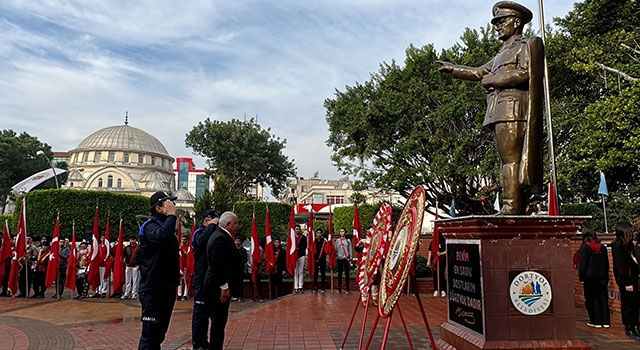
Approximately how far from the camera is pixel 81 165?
7919cm

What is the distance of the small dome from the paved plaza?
73.6 meters

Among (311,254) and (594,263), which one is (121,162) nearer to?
(311,254)

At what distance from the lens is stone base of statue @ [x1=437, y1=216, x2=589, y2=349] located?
14.1 ft

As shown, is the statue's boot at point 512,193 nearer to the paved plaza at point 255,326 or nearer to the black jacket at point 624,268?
the paved plaza at point 255,326

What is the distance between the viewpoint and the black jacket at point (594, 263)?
24.3 feet

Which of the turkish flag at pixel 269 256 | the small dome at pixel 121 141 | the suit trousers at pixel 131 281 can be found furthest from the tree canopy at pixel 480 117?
the small dome at pixel 121 141

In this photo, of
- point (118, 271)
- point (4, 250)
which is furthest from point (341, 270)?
point (4, 250)

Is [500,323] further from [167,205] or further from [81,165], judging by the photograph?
[81,165]

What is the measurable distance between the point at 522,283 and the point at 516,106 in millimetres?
1878

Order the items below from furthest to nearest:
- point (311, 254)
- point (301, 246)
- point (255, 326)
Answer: point (301, 246) < point (311, 254) < point (255, 326)

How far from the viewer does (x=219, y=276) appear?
16.7 ft

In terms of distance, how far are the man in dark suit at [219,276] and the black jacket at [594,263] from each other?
5.79 meters

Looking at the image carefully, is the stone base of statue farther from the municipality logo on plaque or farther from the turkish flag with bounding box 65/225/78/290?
the turkish flag with bounding box 65/225/78/290

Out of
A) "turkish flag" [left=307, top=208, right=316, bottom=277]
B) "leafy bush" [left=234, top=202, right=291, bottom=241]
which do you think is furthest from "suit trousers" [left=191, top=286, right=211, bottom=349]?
"leafy bush" [left=234, top=202, right=291, bottom=241]
